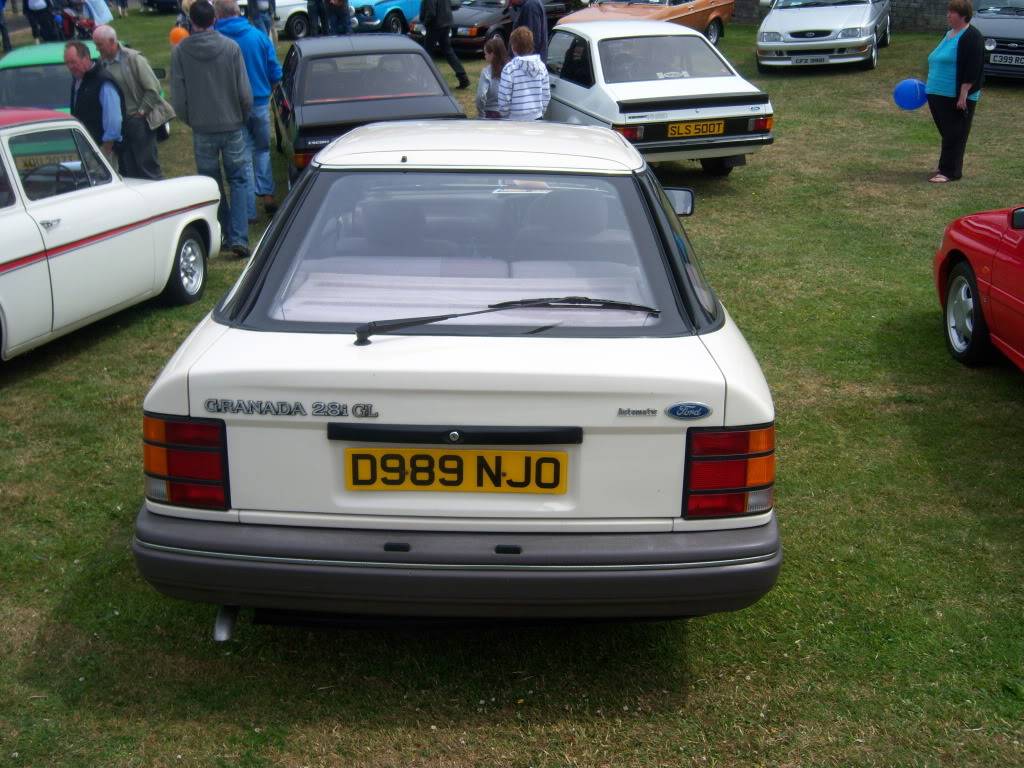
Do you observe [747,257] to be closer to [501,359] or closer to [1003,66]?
[501,359]

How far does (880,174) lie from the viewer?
11.8m

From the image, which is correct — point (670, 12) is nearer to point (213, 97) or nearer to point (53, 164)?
point (213, 97)

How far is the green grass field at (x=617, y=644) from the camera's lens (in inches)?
127

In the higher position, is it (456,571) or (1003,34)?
(1003,34)

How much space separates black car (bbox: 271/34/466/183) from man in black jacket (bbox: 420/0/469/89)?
6.56 meters

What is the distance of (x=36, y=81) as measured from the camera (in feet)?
38.9

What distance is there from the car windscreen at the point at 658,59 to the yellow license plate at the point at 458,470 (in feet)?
28.6

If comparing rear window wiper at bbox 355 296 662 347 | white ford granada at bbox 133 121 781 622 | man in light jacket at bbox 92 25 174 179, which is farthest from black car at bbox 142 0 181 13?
white ford granada at bbox 133 121 781 622

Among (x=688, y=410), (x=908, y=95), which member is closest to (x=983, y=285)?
(x=688, y=410)

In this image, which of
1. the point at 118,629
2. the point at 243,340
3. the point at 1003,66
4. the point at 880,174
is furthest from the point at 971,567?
the point at 1003,66

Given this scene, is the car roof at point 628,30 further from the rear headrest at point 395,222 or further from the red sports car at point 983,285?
the rear headrest at point 395,222

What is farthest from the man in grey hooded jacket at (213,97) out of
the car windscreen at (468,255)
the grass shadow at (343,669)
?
the grass shadow at (343,669)

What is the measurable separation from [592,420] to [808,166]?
10141mm

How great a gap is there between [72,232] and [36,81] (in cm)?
664
